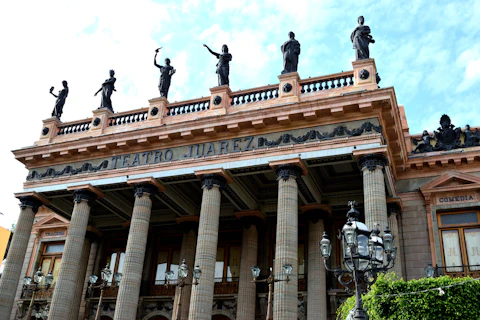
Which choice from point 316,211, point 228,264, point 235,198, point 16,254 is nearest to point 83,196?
point 16,254

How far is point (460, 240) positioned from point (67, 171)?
17.6 metres

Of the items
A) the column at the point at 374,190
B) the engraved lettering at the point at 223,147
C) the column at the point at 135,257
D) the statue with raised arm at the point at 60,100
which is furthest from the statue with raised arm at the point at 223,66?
the statue with raised arm at the point at 60,100

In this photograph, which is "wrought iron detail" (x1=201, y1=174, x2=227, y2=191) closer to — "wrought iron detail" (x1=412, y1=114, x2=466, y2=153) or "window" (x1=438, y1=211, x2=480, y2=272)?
"wrought iron detail" (x1=412, y1=114, x2=466, y2=153)

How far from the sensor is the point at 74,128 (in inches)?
1020

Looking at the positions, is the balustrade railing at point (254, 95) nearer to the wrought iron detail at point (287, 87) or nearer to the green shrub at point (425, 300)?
the wrought iron detail at point (287, 87)

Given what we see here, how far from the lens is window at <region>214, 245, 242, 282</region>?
81.1ft

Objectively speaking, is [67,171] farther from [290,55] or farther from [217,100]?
[290,55]

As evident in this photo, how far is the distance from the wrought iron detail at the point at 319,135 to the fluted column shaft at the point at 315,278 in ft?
14.8

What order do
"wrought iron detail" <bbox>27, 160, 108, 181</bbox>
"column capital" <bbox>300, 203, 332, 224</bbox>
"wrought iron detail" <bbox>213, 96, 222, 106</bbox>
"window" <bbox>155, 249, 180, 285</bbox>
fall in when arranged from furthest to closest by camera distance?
"window" <bbox>155, 249, 180, 285</bbox>, "wrought iron detail" <bbox>27, 160, 108, 181</bbox>, "column capital" <bbox>300, 203, 332, 224</bbox>, "wrought iron detail" <bbox>213, 96, 222, 106</bbox>

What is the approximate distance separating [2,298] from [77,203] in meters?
5.08

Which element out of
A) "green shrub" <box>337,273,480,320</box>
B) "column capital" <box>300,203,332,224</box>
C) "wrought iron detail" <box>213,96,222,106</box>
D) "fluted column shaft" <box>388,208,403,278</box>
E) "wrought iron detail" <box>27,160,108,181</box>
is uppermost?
"wrought iron detail" <box>213,96,222,106</box>

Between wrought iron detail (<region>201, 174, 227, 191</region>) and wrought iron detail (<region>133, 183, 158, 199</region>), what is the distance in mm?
2557

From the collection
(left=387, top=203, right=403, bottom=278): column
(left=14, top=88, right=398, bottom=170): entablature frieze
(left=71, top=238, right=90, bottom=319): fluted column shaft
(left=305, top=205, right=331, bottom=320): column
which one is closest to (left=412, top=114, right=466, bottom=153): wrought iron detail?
(left=387, top=203, right=403, bottom=278): column

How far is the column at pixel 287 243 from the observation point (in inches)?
692
